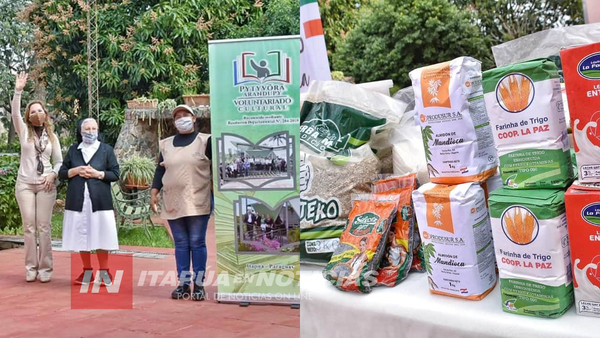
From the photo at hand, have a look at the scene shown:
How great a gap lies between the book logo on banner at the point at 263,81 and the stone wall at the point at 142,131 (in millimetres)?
6364

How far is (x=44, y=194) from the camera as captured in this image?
5.41m

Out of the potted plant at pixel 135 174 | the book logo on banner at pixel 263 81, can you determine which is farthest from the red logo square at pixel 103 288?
the potted plant at pixel 135 174

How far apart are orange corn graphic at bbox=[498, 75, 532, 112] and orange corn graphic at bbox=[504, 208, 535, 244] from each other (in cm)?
22

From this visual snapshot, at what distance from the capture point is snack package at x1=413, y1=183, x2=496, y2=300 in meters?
1.42

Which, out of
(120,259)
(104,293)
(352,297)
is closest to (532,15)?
(120,259)

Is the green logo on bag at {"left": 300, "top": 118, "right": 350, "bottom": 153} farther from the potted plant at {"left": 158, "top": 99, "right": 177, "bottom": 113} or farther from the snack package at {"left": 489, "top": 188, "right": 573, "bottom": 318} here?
the potted plant at {"left": 158, "top": 99, "right": 177, "bottom": 113}

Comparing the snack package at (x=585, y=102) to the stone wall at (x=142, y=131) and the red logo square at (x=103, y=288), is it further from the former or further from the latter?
the stone wall at (x=142, y=131)

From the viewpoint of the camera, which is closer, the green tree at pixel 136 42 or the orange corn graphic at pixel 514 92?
the orange corn graphic at pixel 514 92

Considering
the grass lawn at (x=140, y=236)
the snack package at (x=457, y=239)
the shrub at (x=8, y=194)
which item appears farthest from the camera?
the shrub at (x=8, y=194)

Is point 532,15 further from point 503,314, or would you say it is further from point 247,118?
point 503,314

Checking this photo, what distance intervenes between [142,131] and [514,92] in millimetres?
10014

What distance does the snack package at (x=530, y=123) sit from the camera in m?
1.30

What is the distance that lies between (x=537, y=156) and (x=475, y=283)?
325mm

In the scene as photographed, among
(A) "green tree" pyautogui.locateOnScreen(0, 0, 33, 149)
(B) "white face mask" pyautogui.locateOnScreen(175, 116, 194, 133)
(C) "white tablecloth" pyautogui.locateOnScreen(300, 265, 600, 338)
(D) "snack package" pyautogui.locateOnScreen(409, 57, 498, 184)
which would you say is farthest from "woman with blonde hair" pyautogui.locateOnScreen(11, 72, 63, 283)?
(A) "green tree" pyautogui.locateOnScreen(0, 0, 33, 149)
